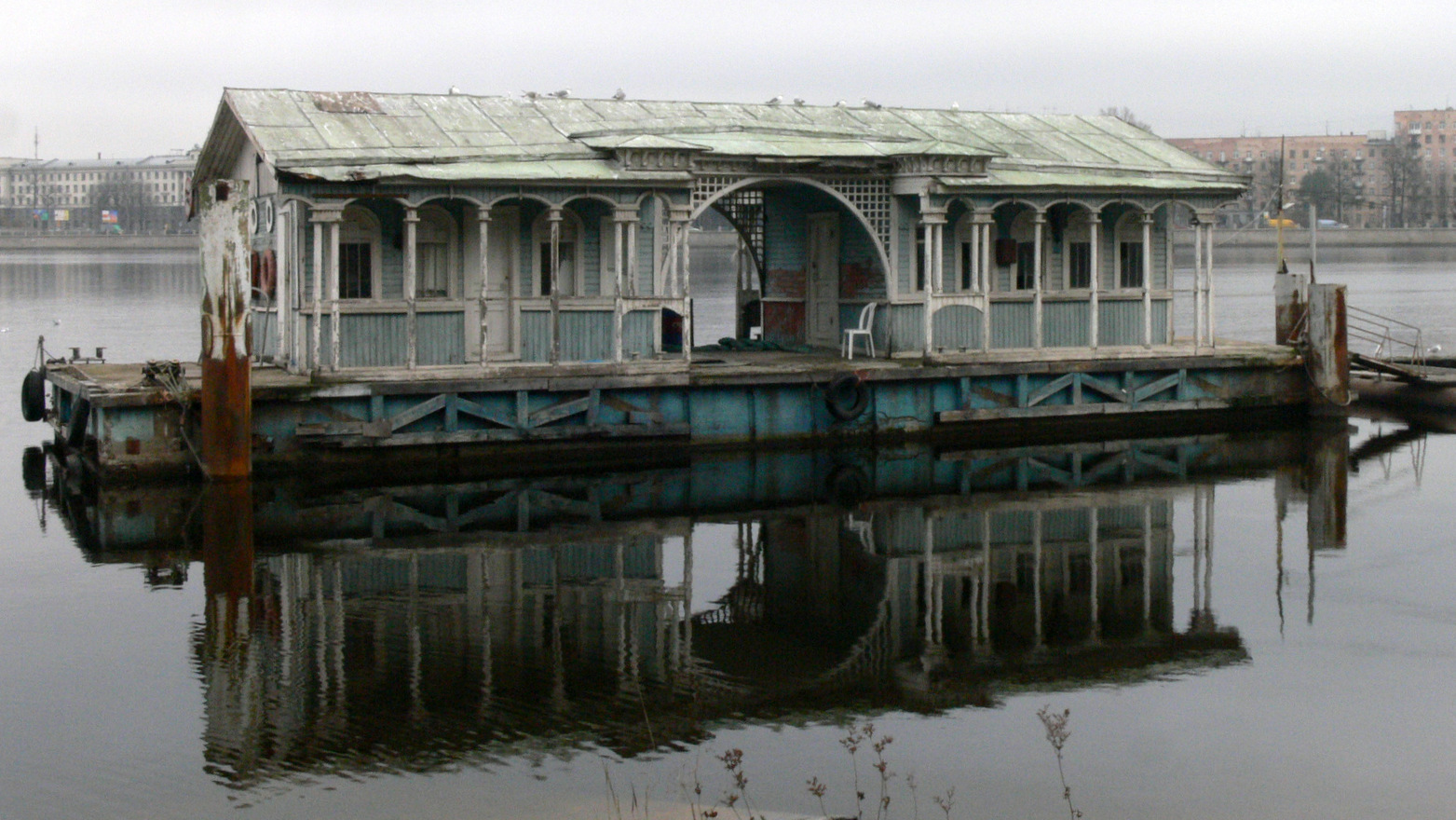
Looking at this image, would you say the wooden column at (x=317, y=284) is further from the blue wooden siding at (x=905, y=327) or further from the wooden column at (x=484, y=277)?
the blue wooden siding at (x=905, y=327)

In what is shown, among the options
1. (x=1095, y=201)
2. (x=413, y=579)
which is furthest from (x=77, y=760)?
(x=1095, y=201)

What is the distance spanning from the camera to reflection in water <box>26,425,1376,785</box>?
38.0ft

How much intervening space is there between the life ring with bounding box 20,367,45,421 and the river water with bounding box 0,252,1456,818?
270cm

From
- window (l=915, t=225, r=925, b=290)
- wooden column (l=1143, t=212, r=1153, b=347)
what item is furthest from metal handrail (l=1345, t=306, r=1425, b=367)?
window (l=915, t=225, r=925, b=290)

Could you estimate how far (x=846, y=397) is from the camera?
2331 centimetres

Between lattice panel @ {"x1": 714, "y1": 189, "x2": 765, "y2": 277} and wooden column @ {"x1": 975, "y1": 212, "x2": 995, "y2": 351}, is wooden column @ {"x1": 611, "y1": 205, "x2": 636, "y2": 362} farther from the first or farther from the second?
wooden column @ {"x1": 975, "y1": 212, "x2": 995, "y2": 351}

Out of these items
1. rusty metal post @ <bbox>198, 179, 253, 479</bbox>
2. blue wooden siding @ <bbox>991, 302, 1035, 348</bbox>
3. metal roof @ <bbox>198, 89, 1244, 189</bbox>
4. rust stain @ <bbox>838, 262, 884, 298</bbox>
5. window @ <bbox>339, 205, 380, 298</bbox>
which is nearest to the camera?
rusty metal post @ <bbox>198, 179, 253, 479</bbox>

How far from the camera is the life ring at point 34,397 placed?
25.0 m

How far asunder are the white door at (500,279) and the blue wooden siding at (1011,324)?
7.26m

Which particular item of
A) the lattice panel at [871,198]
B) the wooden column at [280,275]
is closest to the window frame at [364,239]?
the wooden column at [280,275]

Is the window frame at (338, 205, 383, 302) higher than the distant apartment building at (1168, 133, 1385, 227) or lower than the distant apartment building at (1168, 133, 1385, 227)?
lower

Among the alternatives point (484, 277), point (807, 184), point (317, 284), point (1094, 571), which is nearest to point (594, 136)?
point (484, 277)

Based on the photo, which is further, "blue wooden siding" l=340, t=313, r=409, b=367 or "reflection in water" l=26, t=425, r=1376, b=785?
"blue wooden siding" l=340, t=313, r=409, b=367

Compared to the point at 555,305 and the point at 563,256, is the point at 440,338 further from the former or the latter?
the point at 563,256
